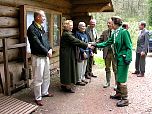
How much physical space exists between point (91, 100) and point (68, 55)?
133cm

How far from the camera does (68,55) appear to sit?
7207 mm

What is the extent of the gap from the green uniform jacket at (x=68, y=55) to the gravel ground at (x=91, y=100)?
480mm

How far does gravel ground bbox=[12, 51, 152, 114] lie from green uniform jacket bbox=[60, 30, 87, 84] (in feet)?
1.57

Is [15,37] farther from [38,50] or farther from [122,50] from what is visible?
[122,50]

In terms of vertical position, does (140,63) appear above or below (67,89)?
above

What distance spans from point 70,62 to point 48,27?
2134 millimetres

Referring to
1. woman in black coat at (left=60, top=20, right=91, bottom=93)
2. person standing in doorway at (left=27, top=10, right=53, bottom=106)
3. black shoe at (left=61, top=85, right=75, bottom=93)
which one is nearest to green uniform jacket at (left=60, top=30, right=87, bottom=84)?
woman in black coat at (left=60, top=20, right=91, bottom=93)

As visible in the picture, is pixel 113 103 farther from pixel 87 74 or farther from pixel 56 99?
pixel 87 74

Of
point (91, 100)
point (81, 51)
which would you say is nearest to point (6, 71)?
point (91, 100)

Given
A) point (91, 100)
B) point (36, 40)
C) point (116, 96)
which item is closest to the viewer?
point (36, 40)

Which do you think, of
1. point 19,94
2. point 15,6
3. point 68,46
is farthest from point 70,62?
point 15,6

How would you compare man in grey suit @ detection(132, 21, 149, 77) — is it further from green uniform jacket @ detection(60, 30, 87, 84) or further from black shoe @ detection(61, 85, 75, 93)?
black shoe @ detection(61, 85, 75, 93)

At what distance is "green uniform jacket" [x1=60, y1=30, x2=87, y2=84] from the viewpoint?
23.4ft

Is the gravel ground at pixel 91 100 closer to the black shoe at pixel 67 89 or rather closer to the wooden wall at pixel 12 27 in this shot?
the black shoe at pixel 67 89
